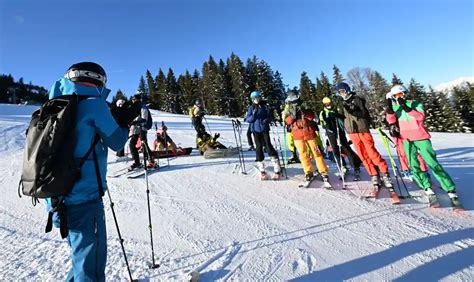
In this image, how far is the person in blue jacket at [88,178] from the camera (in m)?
2.61

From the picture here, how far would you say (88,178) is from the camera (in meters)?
2.71

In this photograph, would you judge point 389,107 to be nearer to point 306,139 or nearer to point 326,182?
point 306,139

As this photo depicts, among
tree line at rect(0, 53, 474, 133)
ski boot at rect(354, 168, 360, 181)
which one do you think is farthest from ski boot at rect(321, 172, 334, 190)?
tree line at rect(0, 53, 474, 133)

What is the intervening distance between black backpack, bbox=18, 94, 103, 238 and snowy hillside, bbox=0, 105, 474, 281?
1.77 meters

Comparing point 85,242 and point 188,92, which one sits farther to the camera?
point 188,92

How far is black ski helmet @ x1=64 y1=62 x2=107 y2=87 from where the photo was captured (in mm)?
2821

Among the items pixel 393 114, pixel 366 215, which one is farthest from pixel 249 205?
pixel 393 114

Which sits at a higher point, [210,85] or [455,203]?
[210,85]

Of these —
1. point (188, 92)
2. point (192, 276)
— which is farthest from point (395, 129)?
point (188, 92)

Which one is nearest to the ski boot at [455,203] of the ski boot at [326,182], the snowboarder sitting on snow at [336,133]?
the snowboarder sitting on snow at [336,133]

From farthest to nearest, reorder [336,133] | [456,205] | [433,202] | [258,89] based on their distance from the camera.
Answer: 1. [258,89]
2. [336,133]
3. [433,202]
4. [456,205]

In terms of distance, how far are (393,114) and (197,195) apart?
15.6ft

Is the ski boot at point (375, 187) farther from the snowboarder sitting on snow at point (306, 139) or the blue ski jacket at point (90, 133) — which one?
the blue ski jacket at point (90, 133)

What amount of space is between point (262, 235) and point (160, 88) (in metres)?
70.7
